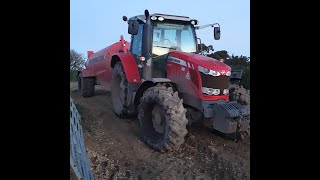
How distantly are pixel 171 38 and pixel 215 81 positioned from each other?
4.90ft

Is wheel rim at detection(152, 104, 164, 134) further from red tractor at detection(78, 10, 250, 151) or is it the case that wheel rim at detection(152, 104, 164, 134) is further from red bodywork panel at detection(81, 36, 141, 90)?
red bodywork panel at detection(81, 36, 141, 90)

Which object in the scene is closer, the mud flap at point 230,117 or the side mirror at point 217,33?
the mud flap at point 230,117

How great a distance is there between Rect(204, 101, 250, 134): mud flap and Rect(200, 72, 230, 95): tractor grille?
412mm

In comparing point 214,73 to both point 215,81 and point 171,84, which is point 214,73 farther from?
point 171,84

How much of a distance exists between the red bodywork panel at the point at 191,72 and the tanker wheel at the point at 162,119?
37 centimetres

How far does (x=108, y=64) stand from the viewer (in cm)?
895

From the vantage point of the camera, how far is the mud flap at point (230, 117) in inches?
211

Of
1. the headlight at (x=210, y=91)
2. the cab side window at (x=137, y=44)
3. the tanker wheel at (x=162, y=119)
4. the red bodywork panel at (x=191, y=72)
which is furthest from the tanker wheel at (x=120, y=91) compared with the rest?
the headlight at (x=210, y=91)

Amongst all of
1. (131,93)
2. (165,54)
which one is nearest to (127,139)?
(131,93)

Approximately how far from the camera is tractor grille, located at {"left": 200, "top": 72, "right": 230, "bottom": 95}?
19.1 ft

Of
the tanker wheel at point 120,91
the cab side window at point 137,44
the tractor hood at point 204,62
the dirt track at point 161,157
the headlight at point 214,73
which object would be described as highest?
the cab side window at point 137,44

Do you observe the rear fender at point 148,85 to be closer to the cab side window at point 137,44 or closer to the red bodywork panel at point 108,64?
the red bodywork panel at point 108,64
